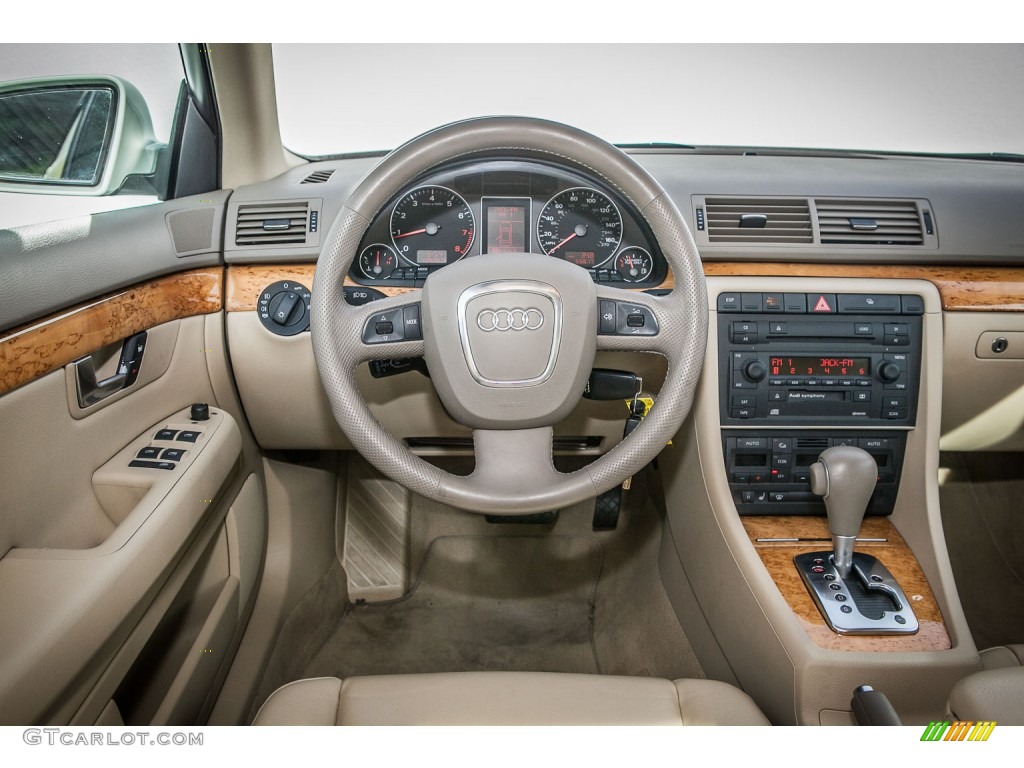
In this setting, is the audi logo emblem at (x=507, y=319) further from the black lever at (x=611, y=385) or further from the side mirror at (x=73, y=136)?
the side mirror at (x=73, y=136)

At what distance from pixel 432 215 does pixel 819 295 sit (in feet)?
2.75

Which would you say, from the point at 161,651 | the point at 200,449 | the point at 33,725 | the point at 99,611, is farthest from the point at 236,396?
the point at 33,725

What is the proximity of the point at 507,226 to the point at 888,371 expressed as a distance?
33.9 inches

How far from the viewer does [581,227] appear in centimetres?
146

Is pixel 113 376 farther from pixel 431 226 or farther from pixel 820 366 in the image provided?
pixel 820 366

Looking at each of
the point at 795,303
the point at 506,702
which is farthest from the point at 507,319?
the point at 795,303

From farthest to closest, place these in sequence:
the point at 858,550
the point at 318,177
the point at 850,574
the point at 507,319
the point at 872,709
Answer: the point at 318,177, the point at 858,550, the point at 850,574, the point at 507,319, the point at 872,709

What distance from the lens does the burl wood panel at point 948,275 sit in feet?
4.93

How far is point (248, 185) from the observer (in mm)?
1673

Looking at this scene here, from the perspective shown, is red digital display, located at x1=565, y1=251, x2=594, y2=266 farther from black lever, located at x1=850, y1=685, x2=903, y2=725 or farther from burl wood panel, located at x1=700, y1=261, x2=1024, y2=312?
black lever, located at x1=850, y1=685, x2=903, y2=725

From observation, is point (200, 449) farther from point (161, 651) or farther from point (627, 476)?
point (627, 476)

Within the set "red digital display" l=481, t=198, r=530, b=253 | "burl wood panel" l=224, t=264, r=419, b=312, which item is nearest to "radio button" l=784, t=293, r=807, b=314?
"red digital display" l=481, t=198, r=530, b=253

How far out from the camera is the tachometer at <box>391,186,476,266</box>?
1.43m

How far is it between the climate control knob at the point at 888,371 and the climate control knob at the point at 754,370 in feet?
0.79
